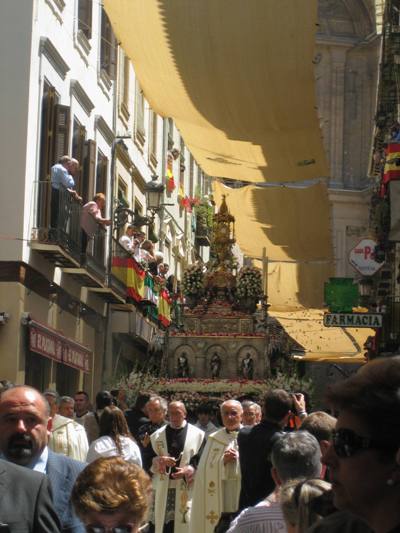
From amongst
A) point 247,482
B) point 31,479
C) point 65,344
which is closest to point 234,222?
point 65,344

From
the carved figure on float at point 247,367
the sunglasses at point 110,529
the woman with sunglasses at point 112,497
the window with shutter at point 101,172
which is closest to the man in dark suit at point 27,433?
the woman with sunglasses at point 112,497

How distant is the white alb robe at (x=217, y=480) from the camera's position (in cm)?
1195

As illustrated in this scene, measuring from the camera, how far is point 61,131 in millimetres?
25125

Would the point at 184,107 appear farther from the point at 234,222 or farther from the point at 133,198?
the point at 133,198

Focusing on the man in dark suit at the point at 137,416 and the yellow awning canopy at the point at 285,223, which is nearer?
the man in dark suit at the point at 137,416

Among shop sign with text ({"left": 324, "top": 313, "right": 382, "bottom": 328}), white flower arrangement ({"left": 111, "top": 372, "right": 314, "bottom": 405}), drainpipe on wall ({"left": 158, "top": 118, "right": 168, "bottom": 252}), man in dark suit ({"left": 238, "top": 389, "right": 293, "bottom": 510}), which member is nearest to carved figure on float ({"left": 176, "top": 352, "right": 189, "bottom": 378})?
white flower arrangement ({"left": 111, "top": 372, "right": 314, "bottom": 405})

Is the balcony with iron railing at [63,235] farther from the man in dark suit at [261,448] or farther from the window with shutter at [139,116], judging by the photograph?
the man in dark suit at [261,448]

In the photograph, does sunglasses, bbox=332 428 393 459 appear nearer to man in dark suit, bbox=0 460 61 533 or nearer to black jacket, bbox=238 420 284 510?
man in dark suit, bbox=0 460 61 533

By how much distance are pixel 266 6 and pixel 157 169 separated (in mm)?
23878

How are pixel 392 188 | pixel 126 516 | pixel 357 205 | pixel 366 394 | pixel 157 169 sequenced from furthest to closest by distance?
pixel 357 205 < pixel 157 169 < pixel 392 188 < pixel 126 516 < pixel 366 394

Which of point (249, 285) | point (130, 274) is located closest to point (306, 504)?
point (249, 285)

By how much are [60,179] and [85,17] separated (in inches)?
236

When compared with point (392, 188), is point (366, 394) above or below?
below

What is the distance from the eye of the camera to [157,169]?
132 feet
